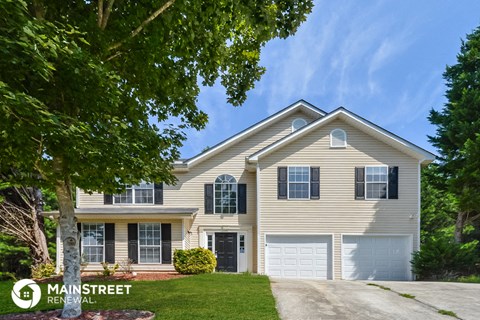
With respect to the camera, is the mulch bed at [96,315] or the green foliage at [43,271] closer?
the mulch bed at [96,315]

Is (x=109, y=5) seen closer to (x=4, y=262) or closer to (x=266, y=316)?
(x=266, y=316)

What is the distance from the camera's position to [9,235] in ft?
48.9

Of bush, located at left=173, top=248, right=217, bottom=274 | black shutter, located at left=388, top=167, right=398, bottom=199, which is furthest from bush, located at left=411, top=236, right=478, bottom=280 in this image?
bush, located at left=173, top=248, right=217, bottom=274

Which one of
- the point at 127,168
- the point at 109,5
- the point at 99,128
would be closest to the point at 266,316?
the point at 127,168

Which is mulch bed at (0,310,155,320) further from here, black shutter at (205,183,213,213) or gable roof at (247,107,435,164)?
gable roof at (247,107,435,164)

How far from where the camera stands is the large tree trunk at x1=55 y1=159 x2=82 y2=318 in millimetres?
5848

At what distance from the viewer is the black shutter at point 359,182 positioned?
1341cm

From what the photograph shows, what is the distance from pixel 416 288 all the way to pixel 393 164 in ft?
17.6

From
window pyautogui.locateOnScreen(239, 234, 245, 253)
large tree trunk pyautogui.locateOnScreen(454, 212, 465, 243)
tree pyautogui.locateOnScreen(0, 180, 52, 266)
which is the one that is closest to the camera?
window pyautogui.locateOnScreen(239, 234, 245, 253)

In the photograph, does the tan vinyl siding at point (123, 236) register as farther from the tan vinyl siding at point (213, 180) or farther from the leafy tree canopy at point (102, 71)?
the leafy tree canopy at point (102, 71)

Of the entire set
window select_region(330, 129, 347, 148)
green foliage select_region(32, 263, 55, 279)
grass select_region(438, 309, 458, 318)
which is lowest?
green foliage select_region(32, 263, 55, 279)

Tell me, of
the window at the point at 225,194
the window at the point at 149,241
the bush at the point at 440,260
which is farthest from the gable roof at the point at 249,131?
the bush at the point at 440,260

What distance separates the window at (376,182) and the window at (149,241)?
9.87 meters

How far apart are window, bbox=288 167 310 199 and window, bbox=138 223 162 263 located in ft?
21.5
